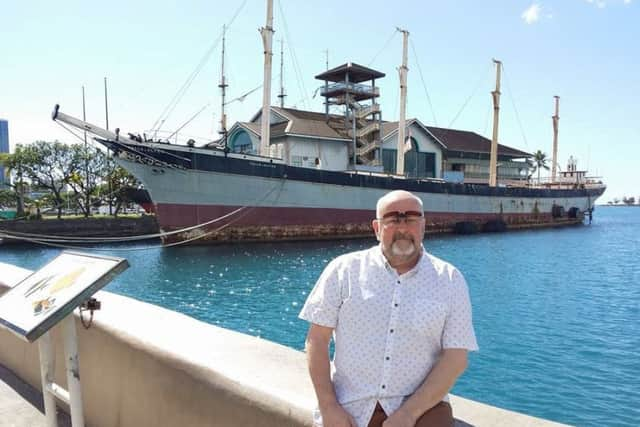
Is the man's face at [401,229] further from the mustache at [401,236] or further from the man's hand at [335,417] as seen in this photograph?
the man's hand at [335,417]

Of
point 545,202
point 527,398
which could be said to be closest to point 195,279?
point 527,398

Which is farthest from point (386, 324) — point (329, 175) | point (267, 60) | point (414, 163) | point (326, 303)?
point (414, 163)

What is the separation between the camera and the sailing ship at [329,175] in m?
26.8

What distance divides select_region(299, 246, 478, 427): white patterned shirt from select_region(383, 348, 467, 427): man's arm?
44 millimetres

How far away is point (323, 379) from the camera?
1.95m

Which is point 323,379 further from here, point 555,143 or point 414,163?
point 555,143

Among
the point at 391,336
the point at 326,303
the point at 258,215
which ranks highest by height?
the point at 326,303

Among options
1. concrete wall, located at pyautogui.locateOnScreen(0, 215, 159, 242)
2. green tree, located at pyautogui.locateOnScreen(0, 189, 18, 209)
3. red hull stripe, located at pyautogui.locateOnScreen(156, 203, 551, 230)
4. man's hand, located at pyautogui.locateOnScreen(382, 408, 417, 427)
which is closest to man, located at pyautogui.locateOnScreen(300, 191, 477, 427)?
man's hand, located at pyautogui.locateOnScreen(382, 408, 417, 427)

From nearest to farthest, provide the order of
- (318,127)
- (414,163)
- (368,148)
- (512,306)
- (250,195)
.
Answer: (512,306) → (250,195) → (318,127) → (368,148) → (414,163)

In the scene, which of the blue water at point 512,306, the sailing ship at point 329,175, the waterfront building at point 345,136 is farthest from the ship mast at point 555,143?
the blue water at point 512,306

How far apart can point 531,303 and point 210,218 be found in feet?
60.2

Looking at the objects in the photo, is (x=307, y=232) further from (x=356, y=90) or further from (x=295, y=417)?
(x=295, y=417)

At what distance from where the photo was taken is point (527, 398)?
7.57 m

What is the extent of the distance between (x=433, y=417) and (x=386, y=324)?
0.39m
